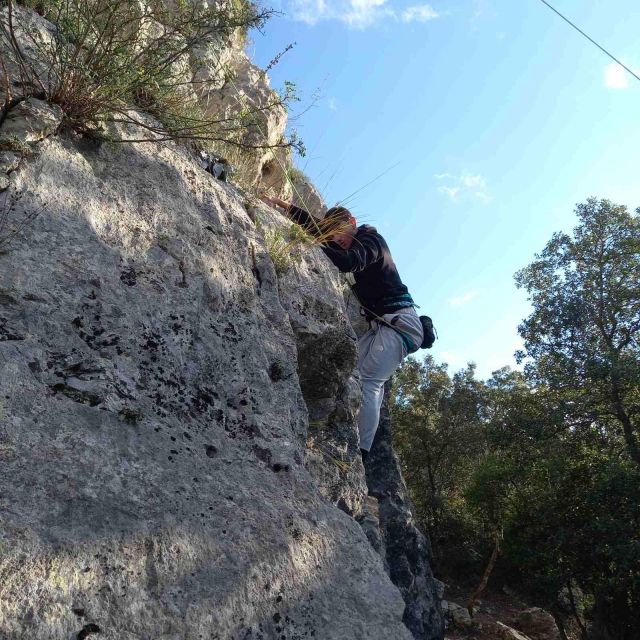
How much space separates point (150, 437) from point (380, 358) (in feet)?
10.1

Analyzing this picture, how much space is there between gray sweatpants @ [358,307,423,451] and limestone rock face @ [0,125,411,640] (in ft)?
5.43

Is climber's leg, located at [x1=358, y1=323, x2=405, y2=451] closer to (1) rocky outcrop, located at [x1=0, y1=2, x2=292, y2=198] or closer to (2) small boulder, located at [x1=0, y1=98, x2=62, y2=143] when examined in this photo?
(1) rocky outcrop, located at [x1=0, y1=2, x2=292, y2=198]

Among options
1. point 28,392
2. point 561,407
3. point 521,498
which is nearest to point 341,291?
point 28,392

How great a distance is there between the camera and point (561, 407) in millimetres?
15211

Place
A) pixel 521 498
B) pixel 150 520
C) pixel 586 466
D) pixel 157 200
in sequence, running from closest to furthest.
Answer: pixel 150 520 → pixel 157 200 → pixel 586 466 → pixel 521 498

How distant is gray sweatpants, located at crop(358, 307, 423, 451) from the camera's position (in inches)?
195

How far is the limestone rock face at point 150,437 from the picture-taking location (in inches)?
67.6

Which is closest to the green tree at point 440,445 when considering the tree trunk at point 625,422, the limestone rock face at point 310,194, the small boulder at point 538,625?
the small boulder at point 538,625

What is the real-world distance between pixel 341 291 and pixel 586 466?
511 inches

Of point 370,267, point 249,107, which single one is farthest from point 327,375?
point 249,107

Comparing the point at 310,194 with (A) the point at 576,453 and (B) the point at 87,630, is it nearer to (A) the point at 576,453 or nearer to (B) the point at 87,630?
(B) the point at 87,630

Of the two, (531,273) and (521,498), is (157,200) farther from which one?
(531,273)

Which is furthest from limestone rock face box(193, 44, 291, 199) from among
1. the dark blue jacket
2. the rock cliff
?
the rock cliff

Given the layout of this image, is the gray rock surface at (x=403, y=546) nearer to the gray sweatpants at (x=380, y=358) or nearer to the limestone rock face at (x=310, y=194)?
the gray sweatpants at (x=380, y=358)
